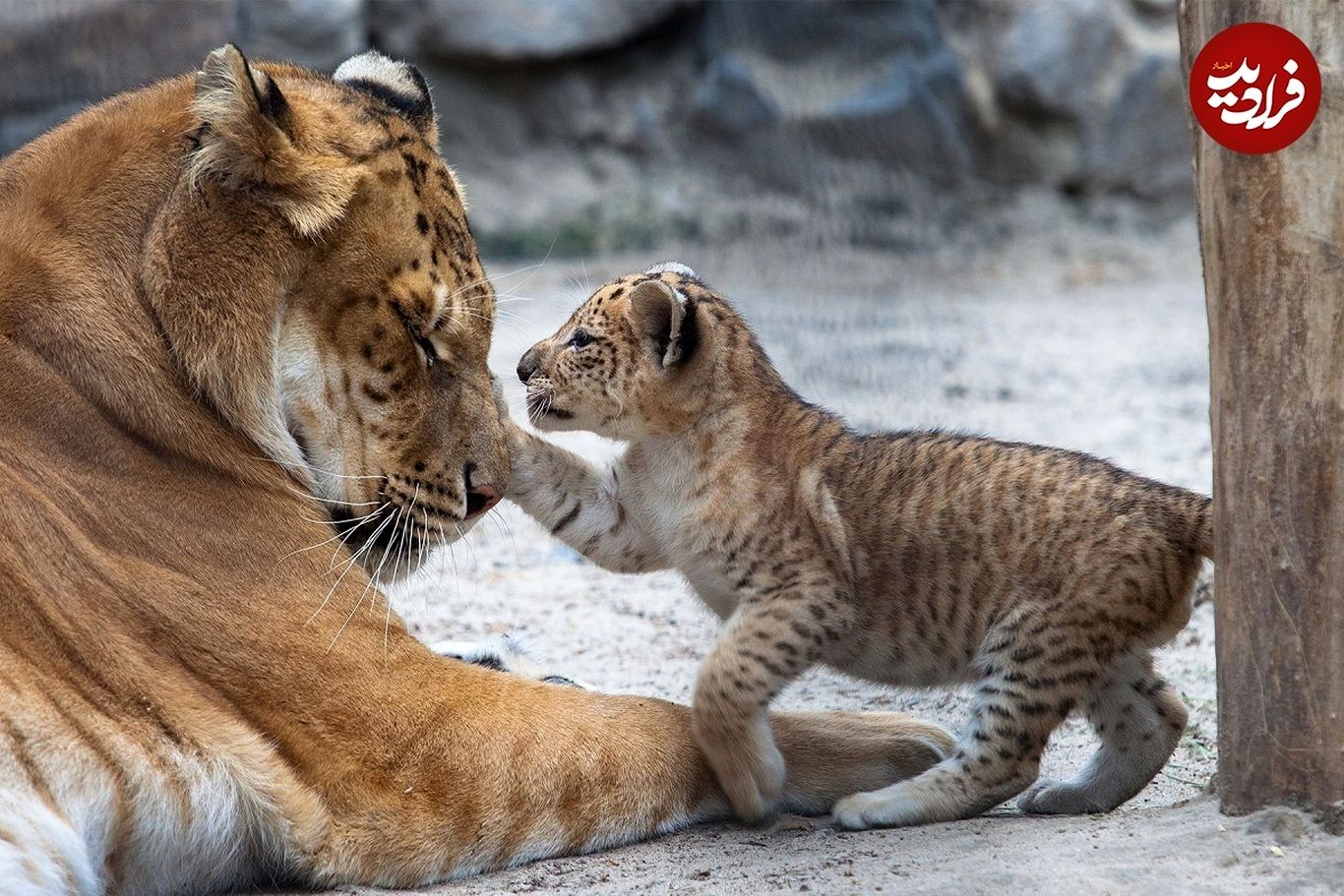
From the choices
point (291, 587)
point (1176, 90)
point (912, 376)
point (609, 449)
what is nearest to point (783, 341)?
point (912, 376)

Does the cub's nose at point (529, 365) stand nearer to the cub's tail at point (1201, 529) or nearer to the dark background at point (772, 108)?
the cub's tail at point (1201, 529)

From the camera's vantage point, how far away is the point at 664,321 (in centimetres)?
351

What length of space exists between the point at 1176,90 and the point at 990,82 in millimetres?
1240

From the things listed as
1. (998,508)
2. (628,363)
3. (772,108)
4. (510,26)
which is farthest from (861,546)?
(510,26)

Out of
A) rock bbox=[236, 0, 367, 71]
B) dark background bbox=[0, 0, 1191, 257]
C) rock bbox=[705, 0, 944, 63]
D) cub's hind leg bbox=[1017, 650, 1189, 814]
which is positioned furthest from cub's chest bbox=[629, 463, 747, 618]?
rock bbox=[705, 0, 944, 63]

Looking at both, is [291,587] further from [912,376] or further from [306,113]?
[912,376]

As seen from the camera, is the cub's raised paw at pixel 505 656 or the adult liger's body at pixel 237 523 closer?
the adult liger's body at pixel 237 523

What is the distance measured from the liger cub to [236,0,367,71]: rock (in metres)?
6.24

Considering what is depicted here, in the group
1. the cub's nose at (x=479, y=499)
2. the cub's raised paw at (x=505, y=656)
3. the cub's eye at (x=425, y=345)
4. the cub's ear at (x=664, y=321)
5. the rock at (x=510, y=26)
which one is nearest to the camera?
the cub's eye at (x=425, y=345)

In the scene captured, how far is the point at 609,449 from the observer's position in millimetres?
6016

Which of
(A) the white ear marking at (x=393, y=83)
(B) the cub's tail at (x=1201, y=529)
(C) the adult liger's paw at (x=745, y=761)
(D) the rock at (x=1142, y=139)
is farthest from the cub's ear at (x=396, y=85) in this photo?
(D) the rock at (x=1142, y=139)

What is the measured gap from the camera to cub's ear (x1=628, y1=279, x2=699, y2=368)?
3.46m

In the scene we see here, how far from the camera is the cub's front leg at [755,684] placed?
10.4 feet

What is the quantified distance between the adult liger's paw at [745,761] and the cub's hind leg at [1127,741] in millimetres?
538
